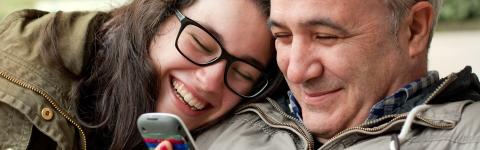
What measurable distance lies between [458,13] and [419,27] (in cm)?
656

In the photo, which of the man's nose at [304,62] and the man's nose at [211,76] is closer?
the man's nose at [304,62]

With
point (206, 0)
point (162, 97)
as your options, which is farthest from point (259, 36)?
point (162, 97)

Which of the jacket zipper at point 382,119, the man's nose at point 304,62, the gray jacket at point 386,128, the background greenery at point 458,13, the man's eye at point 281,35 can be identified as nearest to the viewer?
the gray jacket at point 386,128

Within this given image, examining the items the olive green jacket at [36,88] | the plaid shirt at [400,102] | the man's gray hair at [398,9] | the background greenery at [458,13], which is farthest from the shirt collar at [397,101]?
the background greenery at [458,13]

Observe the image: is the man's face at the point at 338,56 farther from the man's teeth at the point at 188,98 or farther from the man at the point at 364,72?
the man's teeth at the point at 188,98

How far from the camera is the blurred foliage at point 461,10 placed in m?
8.52

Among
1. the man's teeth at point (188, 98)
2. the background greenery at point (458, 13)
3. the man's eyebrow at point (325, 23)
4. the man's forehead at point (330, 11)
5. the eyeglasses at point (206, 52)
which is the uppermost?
the man's forehead at point (330, 11)

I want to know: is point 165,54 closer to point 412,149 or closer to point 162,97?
point 162,97

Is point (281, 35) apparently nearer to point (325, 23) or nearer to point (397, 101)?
point (325, 23)

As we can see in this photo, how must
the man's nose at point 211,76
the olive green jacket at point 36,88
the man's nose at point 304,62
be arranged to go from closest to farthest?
the man's nose at point 304,62 → the olive green jacket at point 36,88 → the man's nose at point 211,76

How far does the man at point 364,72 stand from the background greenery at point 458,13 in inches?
254

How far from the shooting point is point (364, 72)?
2.24m

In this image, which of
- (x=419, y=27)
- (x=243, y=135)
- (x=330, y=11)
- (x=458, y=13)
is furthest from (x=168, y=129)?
(x=458, y=13)

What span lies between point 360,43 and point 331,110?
0.24m
